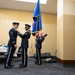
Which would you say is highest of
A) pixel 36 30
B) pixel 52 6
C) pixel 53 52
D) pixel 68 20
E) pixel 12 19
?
pixel 52 6

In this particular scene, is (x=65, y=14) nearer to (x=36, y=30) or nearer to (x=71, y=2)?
(x=71, y=2)

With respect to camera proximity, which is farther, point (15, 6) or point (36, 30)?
point (15, 6)

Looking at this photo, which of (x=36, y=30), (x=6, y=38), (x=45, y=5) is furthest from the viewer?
(x=6, y=38)

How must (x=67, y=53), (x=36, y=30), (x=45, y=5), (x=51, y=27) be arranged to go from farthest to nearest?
(x=51, y=27)
(x=45, y=5)
(x=36, y=30)
(x=67, y=53)

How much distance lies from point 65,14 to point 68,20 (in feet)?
0.77

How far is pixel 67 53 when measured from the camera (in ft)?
12.4

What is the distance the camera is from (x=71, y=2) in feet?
13.2

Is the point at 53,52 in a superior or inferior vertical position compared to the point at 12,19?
inferior

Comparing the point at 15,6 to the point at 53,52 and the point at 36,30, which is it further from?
the point at 53,52

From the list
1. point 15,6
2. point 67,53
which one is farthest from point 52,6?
point 67,53

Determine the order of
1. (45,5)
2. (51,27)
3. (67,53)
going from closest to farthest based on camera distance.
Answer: (67,53) < (45,5) < (51,27)

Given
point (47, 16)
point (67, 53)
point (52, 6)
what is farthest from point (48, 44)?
point (67, 53)

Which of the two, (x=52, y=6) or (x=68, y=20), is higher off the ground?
(x=52, y=6)

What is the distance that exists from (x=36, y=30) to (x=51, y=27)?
262cm
